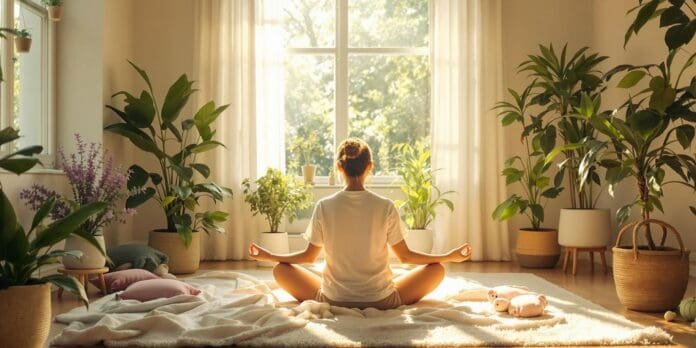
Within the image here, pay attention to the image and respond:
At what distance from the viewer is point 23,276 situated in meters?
2.69

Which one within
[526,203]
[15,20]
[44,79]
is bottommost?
[526,203]

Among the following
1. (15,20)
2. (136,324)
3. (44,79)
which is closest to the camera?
(136,324)

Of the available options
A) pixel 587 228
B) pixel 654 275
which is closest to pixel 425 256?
pixel 654 275

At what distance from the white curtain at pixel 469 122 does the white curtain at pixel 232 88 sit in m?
1.54

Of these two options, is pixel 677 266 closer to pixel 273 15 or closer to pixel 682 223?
pixel 682 223

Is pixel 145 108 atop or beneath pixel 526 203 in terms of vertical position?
atop

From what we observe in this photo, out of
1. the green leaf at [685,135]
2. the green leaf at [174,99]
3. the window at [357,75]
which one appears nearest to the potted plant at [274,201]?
the window at [357,75]

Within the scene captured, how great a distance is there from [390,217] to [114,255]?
2.25 m

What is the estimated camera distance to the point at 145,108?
5383 millimetres

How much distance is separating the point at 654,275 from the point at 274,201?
9.88ft

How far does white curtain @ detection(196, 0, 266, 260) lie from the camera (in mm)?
6238

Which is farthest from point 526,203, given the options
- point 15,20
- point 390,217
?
point 15,20

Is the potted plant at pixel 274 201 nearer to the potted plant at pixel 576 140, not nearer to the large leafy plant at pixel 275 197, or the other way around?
the large leafy plant at pixel 275 197

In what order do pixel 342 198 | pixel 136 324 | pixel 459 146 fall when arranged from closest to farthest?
pixel 136 324 → pixel 342 198 → pixel 459 146
